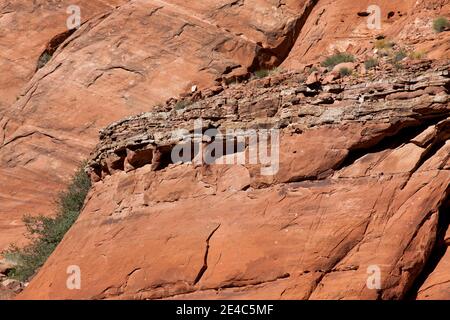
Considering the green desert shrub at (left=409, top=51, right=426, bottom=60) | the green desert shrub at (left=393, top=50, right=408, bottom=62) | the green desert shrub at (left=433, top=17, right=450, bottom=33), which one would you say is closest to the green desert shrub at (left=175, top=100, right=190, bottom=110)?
the green desert shrub at (left=393, top=50, right=408, bottom=62)

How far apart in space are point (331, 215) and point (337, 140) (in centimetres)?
141

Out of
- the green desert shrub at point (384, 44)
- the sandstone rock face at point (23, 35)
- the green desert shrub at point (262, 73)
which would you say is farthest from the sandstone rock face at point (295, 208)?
the sandstone rock face at point (23, 35)

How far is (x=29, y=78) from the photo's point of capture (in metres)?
25.2

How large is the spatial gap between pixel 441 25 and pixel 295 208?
213 inches

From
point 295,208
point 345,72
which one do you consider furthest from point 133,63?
point 295,208

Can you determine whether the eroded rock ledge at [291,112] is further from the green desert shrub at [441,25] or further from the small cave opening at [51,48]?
the small cave opening at [51,48]

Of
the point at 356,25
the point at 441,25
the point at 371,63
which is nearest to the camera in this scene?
the point at 371,63

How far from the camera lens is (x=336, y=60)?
1914cm

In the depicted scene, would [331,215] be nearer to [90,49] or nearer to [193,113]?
[193,113]

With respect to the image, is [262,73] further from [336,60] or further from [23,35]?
[23,35]

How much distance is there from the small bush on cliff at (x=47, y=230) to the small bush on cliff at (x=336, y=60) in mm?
6333

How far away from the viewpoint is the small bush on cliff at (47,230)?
20625 mm

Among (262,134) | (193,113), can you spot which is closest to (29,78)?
(193,113)

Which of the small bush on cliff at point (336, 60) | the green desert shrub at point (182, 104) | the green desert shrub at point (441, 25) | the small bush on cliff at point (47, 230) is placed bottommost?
the small bush on cliff at point (47, 230)
